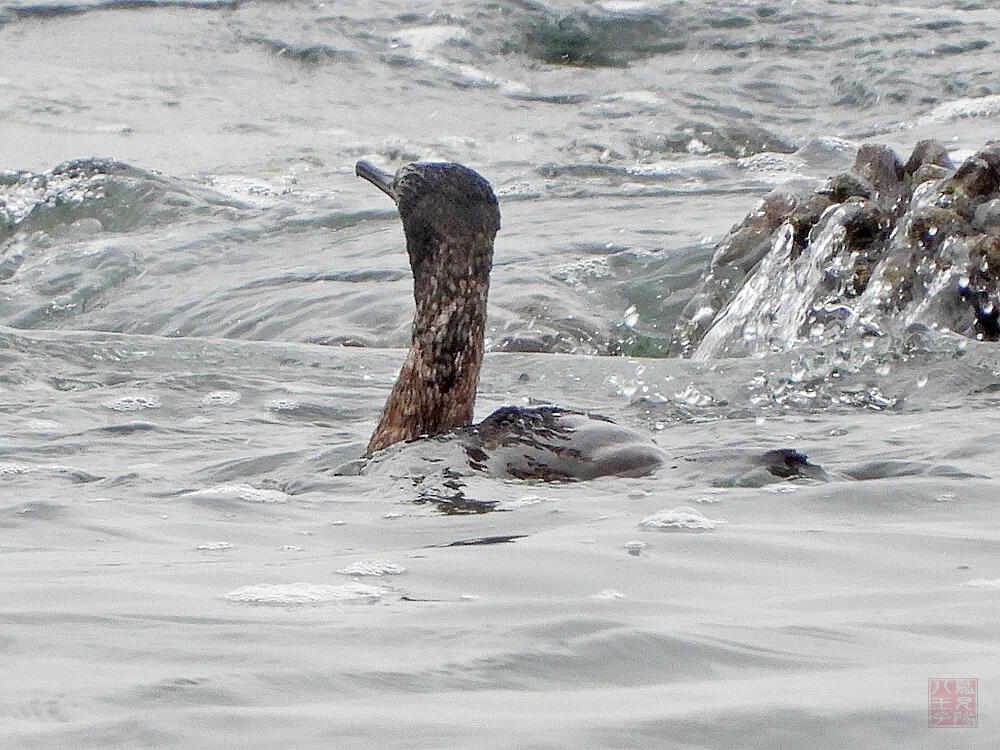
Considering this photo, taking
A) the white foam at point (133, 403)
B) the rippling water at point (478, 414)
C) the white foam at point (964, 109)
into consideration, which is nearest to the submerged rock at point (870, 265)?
the rippling water at point (478, 414)

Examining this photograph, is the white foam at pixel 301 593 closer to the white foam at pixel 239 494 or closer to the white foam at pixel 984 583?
the white foam at pixel 984 583

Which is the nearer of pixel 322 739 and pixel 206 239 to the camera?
pixel 322 739

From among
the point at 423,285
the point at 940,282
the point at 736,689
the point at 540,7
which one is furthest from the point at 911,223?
the point at 540,7

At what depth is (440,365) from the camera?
20.3 feet

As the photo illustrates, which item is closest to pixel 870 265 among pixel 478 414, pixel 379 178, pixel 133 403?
pixel 478 414

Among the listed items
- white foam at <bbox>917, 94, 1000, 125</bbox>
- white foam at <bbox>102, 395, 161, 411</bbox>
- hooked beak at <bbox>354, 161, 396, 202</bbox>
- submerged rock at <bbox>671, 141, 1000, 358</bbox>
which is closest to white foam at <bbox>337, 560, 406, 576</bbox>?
hooked beak at <bbox>354, 161, 396, 202</bbox>

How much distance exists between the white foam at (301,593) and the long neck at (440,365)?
2.64 metres

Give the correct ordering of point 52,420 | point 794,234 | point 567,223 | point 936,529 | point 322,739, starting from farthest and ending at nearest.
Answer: point 567,223 → point 794,234 → point 52,420 → point 936,529 → point 322,739

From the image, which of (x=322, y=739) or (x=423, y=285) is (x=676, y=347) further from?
(x=322, y=739)

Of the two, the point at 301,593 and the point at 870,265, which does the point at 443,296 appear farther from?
the point at 870,265

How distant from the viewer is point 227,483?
549 centimetres

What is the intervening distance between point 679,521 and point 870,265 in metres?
4.71

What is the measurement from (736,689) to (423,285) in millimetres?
3921

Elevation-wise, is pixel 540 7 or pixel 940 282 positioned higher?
pixel 540 7
